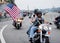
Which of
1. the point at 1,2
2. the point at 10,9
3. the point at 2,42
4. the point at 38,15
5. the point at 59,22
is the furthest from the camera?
the point at 1,2

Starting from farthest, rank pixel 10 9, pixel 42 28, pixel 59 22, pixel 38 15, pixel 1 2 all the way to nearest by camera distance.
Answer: pixel 1 2, pixel 59 22, pixel 10 9, pixel 38 15, pixel 42 28

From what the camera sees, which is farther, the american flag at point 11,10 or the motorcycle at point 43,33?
the american flag at point 11,10

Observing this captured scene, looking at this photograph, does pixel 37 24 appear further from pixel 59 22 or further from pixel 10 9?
pixel 59 22

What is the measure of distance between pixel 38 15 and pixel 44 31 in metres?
0.98

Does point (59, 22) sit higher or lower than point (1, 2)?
higher

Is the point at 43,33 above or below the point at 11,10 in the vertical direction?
above

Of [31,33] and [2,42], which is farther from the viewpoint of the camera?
[2,42]

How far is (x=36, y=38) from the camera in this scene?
11.2 metres

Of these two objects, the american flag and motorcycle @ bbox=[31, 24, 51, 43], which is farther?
the american flag

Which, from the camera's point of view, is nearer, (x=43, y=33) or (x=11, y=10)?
(x=43, y=33)

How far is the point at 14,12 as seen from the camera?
18969mm

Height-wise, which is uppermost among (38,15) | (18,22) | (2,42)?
(38,15)

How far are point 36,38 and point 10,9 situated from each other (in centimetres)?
741

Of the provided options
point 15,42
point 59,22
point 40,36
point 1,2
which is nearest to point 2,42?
point 15,42
